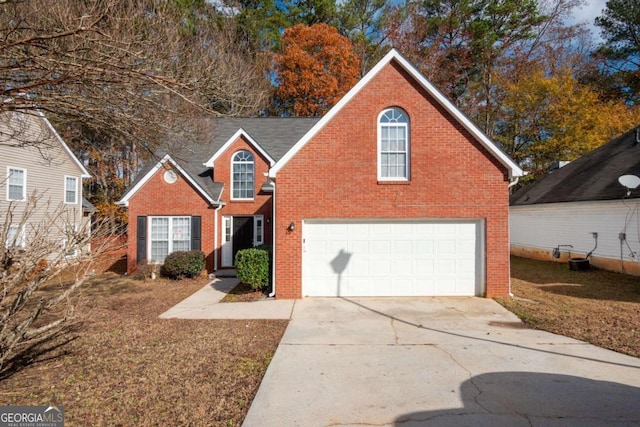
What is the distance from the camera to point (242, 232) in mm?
14781

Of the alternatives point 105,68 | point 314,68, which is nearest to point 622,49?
point 314,68

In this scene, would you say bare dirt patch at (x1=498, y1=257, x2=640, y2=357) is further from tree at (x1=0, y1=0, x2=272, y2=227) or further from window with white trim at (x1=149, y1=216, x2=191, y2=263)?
window with white trim at (x1=149, y1=216, x2=191, y2=263)

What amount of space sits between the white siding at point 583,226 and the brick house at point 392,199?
23.4 feet

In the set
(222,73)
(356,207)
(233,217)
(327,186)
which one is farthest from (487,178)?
(233,217)

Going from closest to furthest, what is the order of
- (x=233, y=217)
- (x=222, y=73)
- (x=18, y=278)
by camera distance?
1. (x=18, y=278)
2. (x=222, y=73)
3. (x=233, y=217)

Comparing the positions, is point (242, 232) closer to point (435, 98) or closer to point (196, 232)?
point (196, 232)

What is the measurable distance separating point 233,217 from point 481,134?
9.87 m

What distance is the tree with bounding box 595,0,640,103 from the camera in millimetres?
25705

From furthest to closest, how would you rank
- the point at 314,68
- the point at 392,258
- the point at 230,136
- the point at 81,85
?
the point at 314,68
the point at 230,136
the point at 392,258
the point at 81,85

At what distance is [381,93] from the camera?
380 inches

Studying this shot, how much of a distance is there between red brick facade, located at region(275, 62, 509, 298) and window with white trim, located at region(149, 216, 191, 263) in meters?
5.91

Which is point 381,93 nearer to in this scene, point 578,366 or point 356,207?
point 356,207

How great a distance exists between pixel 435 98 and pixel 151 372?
8973 mm

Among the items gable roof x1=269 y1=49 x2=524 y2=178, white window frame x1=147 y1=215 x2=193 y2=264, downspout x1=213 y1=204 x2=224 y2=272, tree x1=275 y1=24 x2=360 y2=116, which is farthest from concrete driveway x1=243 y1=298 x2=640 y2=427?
tree x1=275 y1=24 x2=360 y2=116
